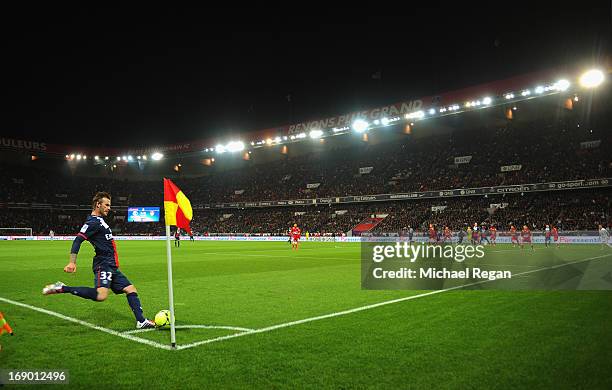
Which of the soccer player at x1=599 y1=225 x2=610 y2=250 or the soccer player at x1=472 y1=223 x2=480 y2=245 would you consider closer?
the soccer player at x1=599 y1=225 x2=610 y2=250

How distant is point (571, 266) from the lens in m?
17.5

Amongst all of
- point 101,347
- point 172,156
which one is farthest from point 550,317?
point 172,156

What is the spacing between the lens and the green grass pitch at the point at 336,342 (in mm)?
4988

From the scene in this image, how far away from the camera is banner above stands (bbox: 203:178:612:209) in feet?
136

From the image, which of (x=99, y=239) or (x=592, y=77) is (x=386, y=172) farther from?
(x=99, y=239)

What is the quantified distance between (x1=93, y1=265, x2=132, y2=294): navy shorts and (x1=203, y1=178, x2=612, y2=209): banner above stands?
43073 mm

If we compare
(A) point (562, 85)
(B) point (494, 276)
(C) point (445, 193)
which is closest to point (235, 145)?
(C) point (445, 193)

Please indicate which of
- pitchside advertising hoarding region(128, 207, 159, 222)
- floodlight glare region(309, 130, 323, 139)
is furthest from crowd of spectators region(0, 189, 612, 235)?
floodlight glare region(309, 130, 323, 139)

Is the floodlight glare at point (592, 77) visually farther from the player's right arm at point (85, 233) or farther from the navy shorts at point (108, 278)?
the player's right arm at point (85, 233)

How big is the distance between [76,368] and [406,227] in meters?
45.3

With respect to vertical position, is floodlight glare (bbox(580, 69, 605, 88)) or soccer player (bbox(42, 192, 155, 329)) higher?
floodlight glare (bbox(580, 69, 605, 88))

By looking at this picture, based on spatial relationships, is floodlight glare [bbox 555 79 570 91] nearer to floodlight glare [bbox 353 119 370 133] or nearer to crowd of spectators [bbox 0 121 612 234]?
crowd of spectators [bbox 0 121 612 234]

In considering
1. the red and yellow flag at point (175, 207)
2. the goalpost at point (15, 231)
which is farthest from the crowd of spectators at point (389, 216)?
the red and yellow flag at point (175, 207)

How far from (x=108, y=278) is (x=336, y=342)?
3694mm
